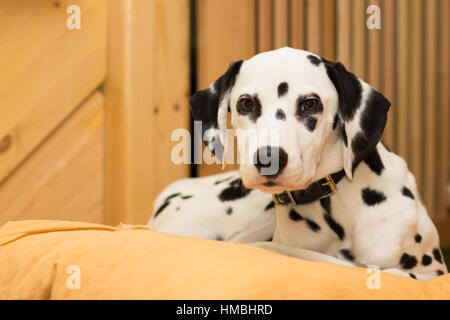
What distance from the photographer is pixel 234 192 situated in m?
1.97

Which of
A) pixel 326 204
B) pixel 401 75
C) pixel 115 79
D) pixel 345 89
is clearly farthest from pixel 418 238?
pixel 401 75

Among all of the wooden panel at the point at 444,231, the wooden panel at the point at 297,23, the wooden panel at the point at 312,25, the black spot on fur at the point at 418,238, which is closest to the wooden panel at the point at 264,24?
the wooden panel at the point at 297,23

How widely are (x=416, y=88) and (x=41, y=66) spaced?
7.65 feet

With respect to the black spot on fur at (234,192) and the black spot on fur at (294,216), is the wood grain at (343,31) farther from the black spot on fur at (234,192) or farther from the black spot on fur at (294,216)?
the black spot on fur at (294,216)

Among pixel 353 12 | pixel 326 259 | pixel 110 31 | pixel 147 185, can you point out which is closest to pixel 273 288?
pixel 326 259

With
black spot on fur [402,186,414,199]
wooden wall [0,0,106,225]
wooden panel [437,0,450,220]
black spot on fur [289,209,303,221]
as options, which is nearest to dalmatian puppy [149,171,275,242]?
black spot on fur [289,209,303,221]

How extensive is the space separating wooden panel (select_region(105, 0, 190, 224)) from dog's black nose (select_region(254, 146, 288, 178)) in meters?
1.28

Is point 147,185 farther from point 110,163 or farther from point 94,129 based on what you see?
point 94,129

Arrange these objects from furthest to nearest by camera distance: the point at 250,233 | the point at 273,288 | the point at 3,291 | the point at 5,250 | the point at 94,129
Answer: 1. the point at 94,129
2. the point at 250,233
3. the point at 5,250
4. the point at 3,291
5. the point at 273,288

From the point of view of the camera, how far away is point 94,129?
2.44m

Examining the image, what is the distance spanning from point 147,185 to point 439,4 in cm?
244

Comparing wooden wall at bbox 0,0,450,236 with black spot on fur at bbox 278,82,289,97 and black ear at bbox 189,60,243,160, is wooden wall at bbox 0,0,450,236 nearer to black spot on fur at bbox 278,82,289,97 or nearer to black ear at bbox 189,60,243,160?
black ear at bbox 189,60,243,160

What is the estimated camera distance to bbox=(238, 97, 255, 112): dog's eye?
4.71 feet

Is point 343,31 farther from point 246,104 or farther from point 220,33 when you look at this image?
point 246,104
